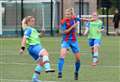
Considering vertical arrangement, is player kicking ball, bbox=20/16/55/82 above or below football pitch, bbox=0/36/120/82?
above

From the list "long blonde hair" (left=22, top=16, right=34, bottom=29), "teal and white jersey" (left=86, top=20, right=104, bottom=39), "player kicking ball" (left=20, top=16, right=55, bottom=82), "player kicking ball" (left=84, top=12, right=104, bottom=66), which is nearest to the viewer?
"player kicking ball" (left=20, top=16, right=55, bottom=82)

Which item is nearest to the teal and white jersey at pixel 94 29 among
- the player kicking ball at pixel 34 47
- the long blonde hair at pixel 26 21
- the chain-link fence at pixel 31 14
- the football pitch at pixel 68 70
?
the football pitch at pixel 68 70

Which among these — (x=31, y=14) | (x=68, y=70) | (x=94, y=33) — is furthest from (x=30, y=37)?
(x=31, y=14)

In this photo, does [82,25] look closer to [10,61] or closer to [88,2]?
[88,2]

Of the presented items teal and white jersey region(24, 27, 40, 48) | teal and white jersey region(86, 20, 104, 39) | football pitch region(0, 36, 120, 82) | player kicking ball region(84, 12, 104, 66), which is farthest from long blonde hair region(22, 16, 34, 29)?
teal and white jersey region(86, 20, 104, 39)

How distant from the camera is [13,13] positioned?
4716cm

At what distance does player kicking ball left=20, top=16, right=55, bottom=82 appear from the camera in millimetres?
14305

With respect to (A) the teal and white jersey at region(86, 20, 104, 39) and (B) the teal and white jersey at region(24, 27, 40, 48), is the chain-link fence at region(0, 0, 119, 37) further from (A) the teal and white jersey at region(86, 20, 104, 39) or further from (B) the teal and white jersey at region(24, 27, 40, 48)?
(B) the teal and white jersey at region(24, 27, 40, 48)

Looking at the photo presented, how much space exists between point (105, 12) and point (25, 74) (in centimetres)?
3565

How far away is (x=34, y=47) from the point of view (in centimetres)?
1461

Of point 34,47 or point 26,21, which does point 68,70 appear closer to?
point 34,47

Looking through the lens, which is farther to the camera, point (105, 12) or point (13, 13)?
point (105, 12)

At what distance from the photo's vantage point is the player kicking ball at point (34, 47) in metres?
14.3

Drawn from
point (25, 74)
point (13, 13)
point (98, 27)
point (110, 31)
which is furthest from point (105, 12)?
point (25, 74)
